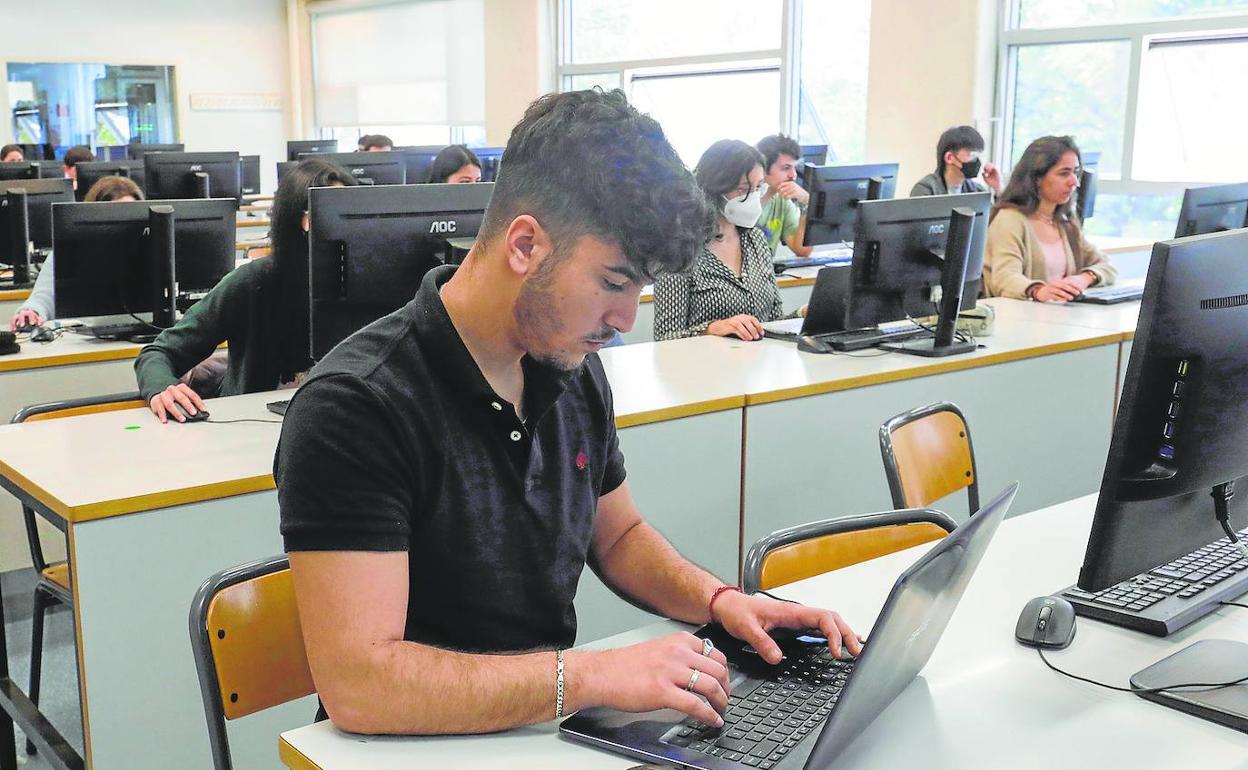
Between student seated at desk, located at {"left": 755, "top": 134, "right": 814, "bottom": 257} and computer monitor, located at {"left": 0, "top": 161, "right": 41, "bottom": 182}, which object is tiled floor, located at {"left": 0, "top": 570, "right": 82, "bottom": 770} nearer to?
student seated at desk, located at {"left": 755, "top": 134, "right": 814, "bottom": 257}

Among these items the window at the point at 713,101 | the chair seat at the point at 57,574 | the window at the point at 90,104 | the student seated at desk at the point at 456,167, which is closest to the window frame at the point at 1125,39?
the window at the point at 713,101

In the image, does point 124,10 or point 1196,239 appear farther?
point 124,10

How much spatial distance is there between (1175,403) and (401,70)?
1095 cm

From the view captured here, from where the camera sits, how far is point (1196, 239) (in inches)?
46.6

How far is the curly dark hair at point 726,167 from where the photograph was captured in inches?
143

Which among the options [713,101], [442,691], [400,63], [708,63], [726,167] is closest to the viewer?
[442,691]

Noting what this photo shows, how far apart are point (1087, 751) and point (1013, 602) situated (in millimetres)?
397

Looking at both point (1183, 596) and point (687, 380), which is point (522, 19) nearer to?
point (687, 380)

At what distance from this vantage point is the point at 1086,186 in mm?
5492

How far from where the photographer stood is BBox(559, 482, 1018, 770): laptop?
1015 millimetres

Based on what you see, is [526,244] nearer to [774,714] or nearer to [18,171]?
[774,714]

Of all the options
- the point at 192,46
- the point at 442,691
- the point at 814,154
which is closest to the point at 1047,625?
the point at 442,691

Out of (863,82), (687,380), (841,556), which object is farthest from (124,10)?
(841,556)

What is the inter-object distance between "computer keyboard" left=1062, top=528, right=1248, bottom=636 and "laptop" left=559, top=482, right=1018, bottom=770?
0.33 m
